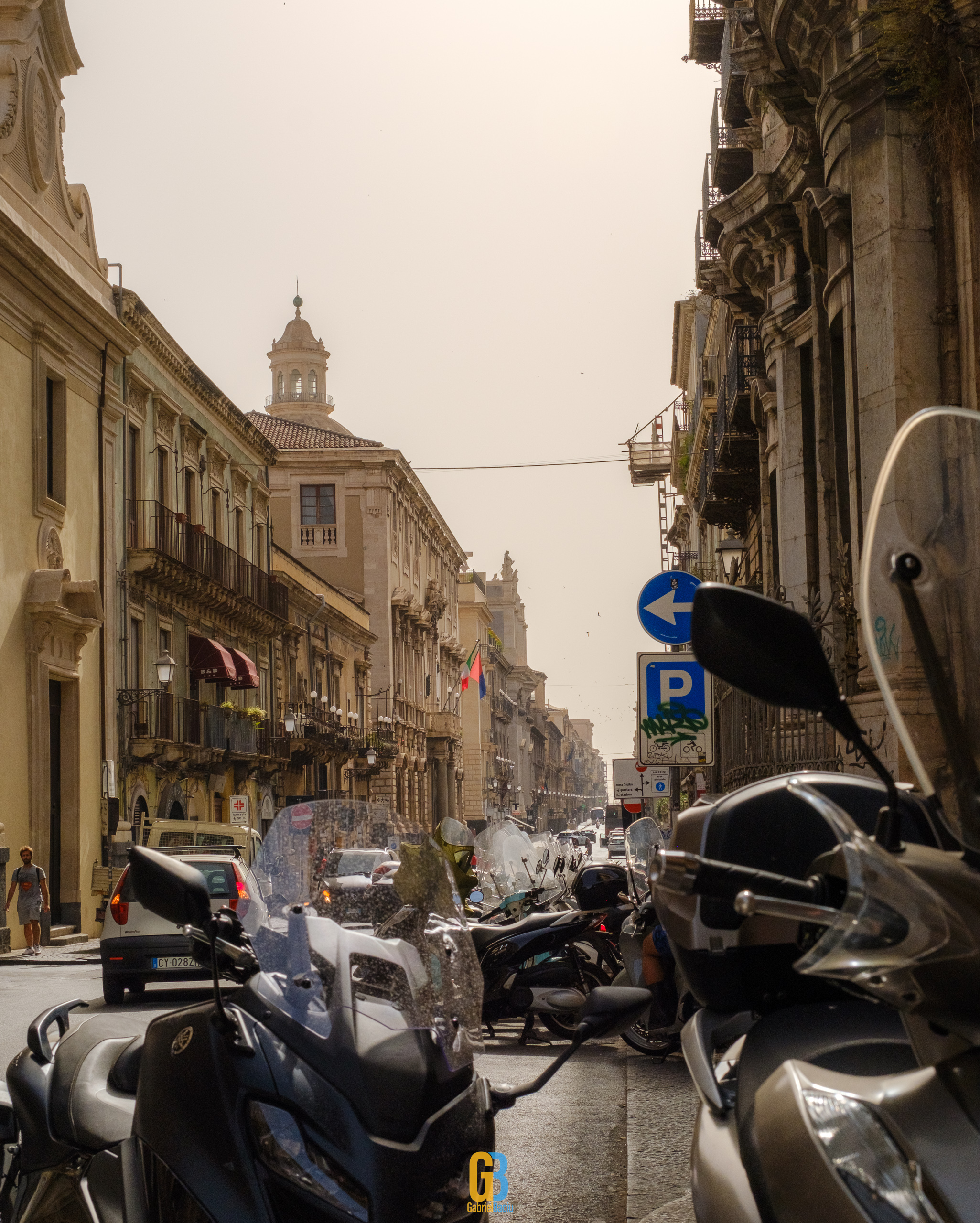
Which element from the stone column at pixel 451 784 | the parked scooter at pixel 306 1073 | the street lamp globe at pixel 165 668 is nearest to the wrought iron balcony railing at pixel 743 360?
the street lamp globe at pixel 165 668

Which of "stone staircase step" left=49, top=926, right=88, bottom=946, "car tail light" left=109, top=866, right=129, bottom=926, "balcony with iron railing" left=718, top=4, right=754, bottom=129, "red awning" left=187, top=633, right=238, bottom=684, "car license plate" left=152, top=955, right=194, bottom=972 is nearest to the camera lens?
"car license plate" left=152, top=955, right=194, bottom=972

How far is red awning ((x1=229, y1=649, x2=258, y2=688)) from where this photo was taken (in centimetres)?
3597

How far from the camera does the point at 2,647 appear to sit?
2397 cm

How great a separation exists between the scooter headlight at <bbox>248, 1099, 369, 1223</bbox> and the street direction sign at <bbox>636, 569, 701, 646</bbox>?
33.4 ft

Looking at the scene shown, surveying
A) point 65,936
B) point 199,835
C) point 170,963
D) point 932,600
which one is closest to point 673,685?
point 170,963

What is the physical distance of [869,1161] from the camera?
1860 mm

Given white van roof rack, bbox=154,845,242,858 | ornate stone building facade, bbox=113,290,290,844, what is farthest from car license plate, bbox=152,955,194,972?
ornate stone building facade, bbox=113,290,290,844

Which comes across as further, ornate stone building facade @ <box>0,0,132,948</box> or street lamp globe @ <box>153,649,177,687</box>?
street lamp globe @ <box>153,649,177,687</box>

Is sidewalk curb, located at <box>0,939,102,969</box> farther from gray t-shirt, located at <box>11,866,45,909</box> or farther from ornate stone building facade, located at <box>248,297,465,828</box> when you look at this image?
ornate stone building facade, located at <box>248,297,465,828</box>

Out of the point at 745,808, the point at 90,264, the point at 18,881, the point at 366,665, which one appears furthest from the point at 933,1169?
the point at 366,665

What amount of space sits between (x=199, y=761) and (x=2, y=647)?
32.8ft

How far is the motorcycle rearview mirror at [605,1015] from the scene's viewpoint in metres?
2.99

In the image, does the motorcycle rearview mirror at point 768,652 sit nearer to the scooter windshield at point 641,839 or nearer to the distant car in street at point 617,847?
the scooter windshield at point 641,839

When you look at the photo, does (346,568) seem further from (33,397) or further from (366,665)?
(33,397)
